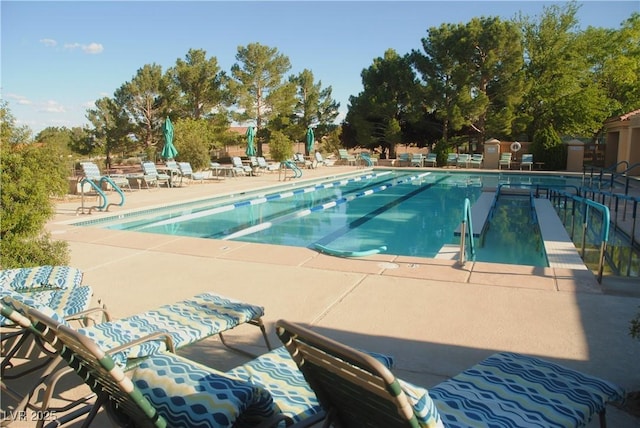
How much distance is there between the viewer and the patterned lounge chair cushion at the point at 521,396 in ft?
5.80

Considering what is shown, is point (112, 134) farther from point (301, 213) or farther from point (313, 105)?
point (301, 213)

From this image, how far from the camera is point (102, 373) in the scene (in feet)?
5.25

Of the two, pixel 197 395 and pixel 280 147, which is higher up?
pixel 280 147

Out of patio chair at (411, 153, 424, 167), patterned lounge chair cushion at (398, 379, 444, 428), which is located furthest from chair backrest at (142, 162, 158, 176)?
patio chair at (411, 153, 424, 167)

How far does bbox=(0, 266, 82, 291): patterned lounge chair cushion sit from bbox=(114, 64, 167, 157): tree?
2717cm

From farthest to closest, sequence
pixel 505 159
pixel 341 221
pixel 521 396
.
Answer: pixel 505 159 < pixel 341 221 < pixel 521 396

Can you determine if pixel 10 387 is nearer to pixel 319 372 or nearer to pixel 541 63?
pixel 319 372

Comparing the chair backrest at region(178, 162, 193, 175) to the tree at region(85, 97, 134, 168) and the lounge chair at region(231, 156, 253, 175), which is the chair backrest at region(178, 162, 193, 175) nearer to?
the lounge chair at region(231, 156, 253, 175)

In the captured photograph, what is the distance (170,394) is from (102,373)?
0.24 m

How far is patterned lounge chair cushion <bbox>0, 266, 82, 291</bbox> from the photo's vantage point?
133 inches

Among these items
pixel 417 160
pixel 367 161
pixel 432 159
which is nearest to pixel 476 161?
pixel 432 159

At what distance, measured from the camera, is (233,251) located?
595 cm

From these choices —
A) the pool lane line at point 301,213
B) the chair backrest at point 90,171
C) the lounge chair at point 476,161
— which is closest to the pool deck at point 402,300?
the pool lane line at point 301,213

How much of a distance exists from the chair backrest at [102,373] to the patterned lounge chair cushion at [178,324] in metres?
0.43
